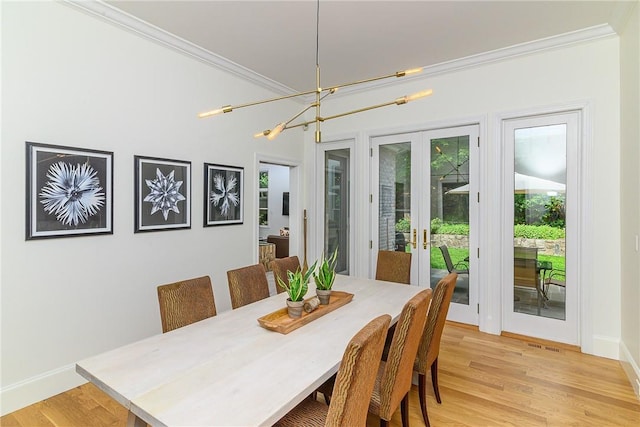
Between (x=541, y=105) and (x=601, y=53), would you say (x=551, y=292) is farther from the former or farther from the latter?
(x=601, y=53)

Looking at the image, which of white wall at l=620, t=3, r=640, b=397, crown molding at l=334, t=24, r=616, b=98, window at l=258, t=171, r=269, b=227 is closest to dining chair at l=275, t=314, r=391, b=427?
white wall at l=620, t=3, r=640, b=397

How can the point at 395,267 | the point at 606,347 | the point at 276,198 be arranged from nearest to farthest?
1. the point at 606,347
2. the point at 395,267
3. the point at 276,198

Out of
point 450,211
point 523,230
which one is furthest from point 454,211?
point 523,230

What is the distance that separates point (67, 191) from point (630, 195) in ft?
14.3

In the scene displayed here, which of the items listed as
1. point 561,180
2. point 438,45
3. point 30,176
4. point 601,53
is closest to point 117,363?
point 30,176

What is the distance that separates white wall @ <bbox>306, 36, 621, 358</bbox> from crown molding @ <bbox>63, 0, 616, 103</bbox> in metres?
0.07

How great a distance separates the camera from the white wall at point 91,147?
2.23m

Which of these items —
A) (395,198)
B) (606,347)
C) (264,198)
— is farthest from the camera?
(264,198)

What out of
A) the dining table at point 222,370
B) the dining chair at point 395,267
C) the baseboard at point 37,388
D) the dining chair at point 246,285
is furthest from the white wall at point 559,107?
the baseboard at point 37,388

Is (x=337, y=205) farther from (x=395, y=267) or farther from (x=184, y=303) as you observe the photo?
(x=184, y=303)

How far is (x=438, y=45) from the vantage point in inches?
129

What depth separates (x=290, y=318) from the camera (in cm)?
192

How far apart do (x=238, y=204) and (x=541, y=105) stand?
3350 mm

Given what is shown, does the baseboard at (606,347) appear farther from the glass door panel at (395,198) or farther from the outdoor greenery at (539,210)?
the glass door panel at (395,198)
